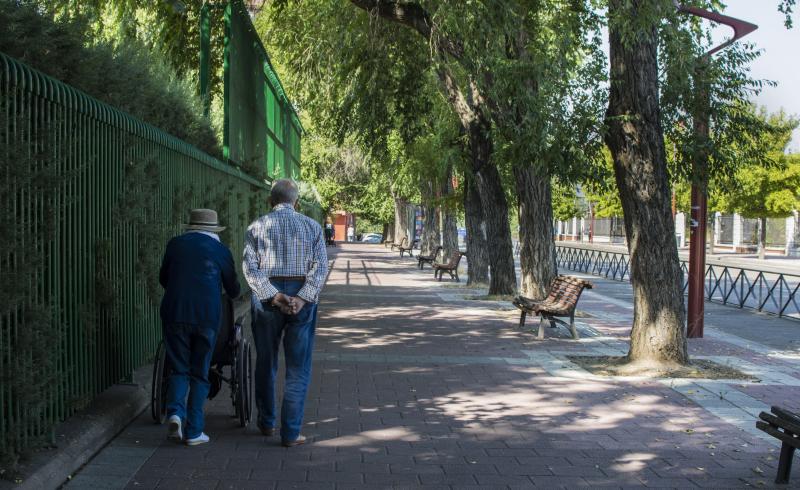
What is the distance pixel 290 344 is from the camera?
6168 millimetres

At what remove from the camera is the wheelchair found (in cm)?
650

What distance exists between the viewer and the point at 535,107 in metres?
12.7

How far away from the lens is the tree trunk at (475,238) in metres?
22.0

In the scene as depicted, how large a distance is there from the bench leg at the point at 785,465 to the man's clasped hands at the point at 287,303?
2962 millimetres

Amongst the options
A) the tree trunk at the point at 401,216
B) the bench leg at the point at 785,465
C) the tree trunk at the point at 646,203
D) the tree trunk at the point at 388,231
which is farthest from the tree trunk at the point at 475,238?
the tree trunk at the point at 388,231

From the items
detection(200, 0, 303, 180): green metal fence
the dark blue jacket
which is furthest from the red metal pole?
the dark blue jacket

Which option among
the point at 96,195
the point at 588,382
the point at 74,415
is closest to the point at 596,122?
the point at 588,382

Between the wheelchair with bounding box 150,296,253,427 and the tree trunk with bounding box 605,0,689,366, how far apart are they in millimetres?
4881

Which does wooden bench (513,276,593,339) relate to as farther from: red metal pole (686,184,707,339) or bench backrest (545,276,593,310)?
red metal pole (686,184,707,339)

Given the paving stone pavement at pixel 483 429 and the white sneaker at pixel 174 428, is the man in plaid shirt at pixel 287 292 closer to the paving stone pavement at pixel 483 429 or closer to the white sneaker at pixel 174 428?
the paving stone pavement at pixel 483 429

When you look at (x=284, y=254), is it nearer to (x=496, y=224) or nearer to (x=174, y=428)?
(x=174, y=428)

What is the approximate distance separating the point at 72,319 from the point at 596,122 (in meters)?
6.64

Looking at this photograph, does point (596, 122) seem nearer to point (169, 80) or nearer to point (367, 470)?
point (169, 80)

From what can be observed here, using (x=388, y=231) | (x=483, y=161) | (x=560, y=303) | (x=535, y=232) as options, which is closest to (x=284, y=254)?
(x=560, y=303)
